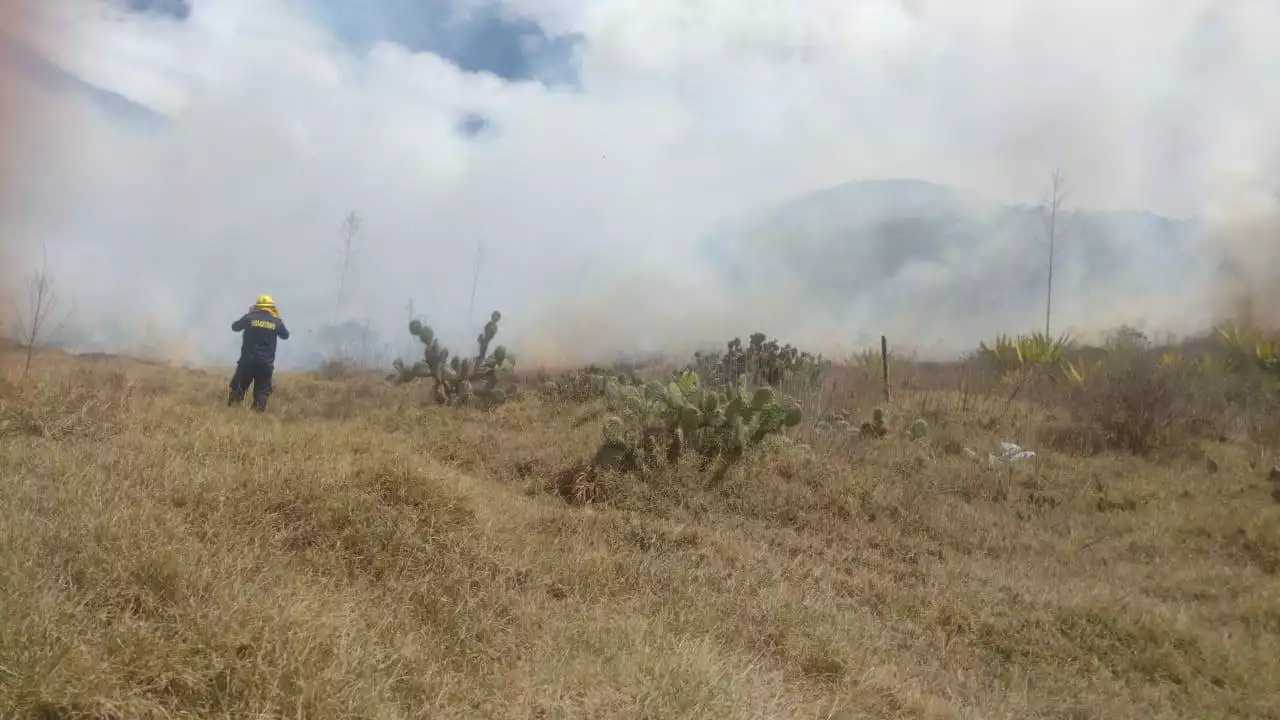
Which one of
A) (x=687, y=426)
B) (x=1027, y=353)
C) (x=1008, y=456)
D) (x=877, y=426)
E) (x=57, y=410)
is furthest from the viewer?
(x=1027, y=353)

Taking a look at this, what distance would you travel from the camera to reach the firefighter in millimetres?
9195

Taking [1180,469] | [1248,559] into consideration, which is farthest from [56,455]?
[1180,469]

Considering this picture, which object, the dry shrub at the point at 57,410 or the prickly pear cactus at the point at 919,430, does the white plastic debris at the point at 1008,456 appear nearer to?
the prickly pear cactus at the point at 919,430

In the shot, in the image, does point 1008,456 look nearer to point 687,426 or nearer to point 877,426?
point 877,426

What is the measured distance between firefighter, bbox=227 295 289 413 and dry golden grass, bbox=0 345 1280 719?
7.26ft

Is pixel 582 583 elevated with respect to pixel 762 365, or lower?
lower

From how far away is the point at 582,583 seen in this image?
4.08m

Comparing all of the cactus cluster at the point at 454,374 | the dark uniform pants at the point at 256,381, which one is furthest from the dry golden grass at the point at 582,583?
the cactus cluster at the point at 454,374

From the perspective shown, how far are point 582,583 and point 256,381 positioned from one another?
7296 mm

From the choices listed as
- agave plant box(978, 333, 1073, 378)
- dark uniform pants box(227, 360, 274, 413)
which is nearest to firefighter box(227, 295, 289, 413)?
dark uniform pants box(227, 360, 274, 413)

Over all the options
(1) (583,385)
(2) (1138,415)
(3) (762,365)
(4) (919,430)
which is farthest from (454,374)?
(2) (1138,415)

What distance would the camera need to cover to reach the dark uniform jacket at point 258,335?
30.2 ft

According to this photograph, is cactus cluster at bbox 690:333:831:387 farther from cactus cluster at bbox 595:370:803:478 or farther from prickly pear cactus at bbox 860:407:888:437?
cactus cluster at bbox 595:370:803:478

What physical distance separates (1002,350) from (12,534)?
1559 cm
